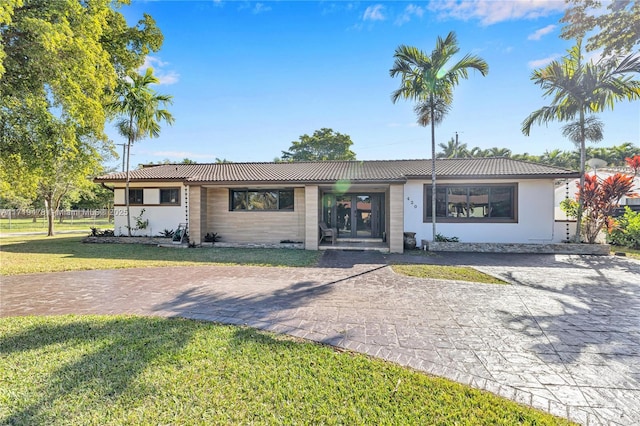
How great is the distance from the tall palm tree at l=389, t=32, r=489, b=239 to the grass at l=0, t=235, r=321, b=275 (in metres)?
6.94

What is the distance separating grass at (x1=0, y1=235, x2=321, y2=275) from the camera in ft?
28.0

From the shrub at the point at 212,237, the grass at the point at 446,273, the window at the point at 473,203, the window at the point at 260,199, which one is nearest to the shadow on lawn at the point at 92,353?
the grass at the point at 446,273

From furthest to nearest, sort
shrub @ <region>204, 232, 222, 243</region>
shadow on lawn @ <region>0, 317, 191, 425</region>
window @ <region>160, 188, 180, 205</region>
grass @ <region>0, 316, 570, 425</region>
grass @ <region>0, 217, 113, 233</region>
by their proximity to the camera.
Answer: grass @ <region>0, 217, 113, 233</region> → window @ <region>160, 188, 180, 205</region> → shrub @ <region>204, 232, 222, 243</region> → shadow on lawn @ <region>0, 317, 191, 425</region> → grass @ <region>0, 316, 570, 425</region>

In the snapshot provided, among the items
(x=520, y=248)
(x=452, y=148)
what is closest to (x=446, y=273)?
(x=520, y=248)

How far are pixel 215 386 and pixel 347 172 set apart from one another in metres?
12.2

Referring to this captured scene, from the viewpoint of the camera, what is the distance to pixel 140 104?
47.4 ft

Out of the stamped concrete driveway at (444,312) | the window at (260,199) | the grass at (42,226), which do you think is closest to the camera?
the stamped concrete driveway at (444,312)

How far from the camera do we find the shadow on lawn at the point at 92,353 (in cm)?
260

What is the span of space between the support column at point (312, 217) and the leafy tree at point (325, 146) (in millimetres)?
26499

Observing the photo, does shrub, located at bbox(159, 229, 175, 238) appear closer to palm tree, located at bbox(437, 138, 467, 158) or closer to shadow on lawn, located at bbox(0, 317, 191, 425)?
shadow on lawn, located at bbox(0, 317, 191, 425)

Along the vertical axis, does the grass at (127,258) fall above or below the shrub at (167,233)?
below

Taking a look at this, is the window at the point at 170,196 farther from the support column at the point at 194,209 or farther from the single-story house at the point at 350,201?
the support column at the point at 194,209

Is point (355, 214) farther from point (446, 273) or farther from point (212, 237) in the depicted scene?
point (446, 273)

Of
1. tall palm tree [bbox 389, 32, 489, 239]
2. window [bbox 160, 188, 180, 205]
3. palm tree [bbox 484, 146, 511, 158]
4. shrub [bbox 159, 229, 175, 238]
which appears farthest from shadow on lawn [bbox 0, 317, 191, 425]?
palm tree [bbox 484, 146, 511, 158]
